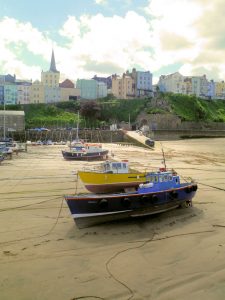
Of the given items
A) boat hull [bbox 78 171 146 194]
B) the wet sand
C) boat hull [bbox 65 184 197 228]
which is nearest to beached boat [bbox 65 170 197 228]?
boat hull [bbox 65 184 197 228]

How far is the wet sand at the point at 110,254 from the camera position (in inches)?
378

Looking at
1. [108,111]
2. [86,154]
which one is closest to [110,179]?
[86,154]

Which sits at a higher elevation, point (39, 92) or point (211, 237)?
point (39, 92)

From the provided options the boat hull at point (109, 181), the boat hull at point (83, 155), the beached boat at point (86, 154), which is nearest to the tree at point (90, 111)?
the beached boat at point (86, 154)

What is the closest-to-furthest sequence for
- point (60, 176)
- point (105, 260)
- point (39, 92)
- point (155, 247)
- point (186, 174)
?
1. point (105, 260)
2. point (155, 247)
3. point (60, 176)
4. point (186, 174)
5. point (39, 92)

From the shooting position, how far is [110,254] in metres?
12.3

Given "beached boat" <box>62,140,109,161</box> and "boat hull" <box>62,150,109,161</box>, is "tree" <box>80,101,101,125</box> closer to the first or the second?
"beached boat" <box>62,140,109,161</box>

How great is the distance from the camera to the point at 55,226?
50.5ft

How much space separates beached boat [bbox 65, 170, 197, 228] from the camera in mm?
15625

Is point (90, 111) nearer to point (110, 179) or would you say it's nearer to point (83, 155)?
point (83, 155)

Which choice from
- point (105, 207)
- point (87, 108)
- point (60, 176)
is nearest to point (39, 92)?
point (87, 108)

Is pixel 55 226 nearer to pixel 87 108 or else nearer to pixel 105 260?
pixel 105 260

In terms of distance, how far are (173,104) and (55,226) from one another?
332ft

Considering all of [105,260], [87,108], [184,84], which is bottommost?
[105,260]
